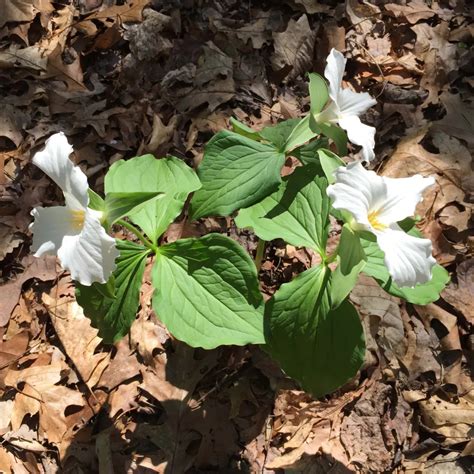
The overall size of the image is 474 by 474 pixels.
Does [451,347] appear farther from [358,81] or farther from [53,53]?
[53,53]

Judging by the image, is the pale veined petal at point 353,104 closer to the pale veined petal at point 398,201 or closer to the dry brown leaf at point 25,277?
the pale veined petal at point 398,201

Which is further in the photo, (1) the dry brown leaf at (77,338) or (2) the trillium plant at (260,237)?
(1) the dry brown leaf at (77,338)

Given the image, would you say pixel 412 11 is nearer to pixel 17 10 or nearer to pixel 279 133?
pixel 279 133

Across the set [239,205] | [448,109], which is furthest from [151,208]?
[448,109]

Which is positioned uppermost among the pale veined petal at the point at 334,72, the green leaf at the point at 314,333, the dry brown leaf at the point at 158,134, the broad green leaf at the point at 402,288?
the pale veined petal at the point at 334,72

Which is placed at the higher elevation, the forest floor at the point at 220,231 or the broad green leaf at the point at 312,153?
the broad green leaf at the point at 312,153

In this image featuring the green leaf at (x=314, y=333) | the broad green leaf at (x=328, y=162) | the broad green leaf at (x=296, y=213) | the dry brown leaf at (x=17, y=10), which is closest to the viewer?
the broad green leaf at (x=328, y=162)

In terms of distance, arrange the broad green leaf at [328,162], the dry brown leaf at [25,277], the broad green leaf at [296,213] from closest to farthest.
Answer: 1. the broad green leaf at [328,162]
2. the broad green leaf at [296,213]
3. the dry brown leaf at [25,277]

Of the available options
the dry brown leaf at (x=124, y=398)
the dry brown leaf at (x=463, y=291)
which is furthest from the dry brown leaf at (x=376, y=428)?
the dry brown leaf at (x=124, y=398)
